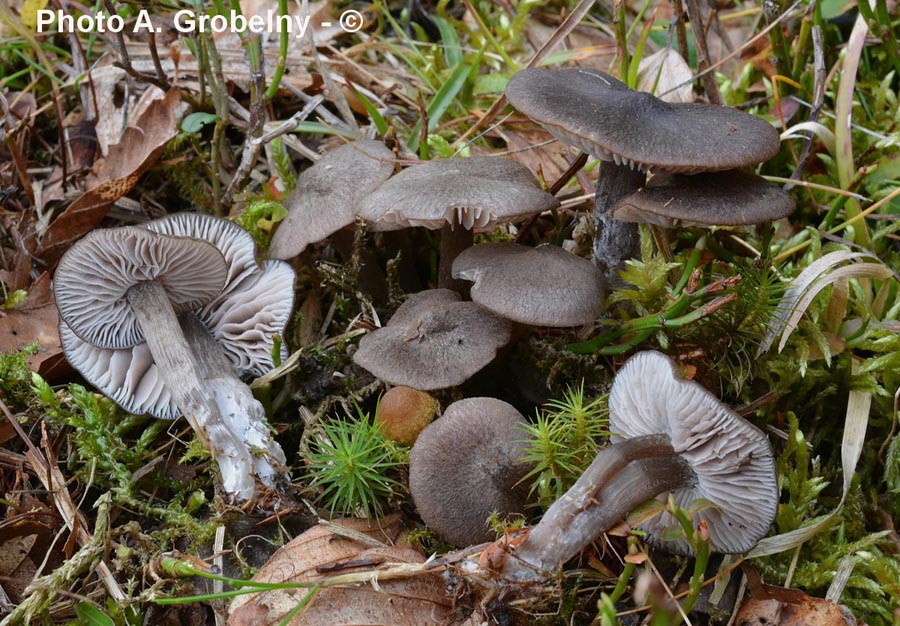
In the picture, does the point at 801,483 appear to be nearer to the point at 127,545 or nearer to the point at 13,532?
the point at 127,545

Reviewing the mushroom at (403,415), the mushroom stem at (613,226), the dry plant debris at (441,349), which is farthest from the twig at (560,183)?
the mushroom at (403,415)

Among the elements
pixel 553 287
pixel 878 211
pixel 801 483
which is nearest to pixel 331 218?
pixel 553 287

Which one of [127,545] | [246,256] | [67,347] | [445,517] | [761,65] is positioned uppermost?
[761,65]

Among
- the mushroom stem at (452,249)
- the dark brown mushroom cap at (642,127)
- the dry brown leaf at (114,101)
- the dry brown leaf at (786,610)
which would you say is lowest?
the dry brown leaf at (786,610)

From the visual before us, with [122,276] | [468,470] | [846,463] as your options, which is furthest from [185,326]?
[846,463]

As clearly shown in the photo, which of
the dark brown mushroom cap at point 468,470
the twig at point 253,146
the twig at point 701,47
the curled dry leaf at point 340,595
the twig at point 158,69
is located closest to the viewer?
the curled dry leaf at point 340,595

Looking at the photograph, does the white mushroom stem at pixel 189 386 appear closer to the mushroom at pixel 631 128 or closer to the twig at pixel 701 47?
the mushroom at pixel 631 128

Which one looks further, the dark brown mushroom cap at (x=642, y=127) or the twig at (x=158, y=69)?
the twig at (x=158, y=69)
